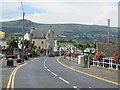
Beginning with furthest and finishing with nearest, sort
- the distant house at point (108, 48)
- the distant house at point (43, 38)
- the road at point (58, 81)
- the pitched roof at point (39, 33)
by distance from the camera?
the pitched roof at point (39, 33) → the distant house at point (43, 38) → the distant house at point (108, 48) → the road at point (58, 81)

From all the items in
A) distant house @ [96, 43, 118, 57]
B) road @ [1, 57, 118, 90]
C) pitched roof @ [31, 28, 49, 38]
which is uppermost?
pitched roof @ [31, 28, 49, 38]

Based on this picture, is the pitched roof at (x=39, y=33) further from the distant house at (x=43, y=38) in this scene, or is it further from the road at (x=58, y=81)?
the road at (x=58, y=81)

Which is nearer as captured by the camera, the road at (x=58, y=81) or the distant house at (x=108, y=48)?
the road at (x=58, y=81)

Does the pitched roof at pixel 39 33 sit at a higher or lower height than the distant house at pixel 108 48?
higher

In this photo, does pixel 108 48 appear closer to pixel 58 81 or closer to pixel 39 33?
pixel 58 81

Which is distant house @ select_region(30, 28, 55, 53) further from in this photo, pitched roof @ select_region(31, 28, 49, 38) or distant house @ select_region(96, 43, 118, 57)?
distant house @ select_region(96, 43, 118, 57)

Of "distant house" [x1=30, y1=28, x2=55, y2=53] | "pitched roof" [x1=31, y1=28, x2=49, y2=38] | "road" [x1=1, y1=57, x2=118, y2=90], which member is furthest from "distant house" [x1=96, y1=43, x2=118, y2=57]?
"pitched roof" [x1=31, y1=28, x2=49, y2=38]

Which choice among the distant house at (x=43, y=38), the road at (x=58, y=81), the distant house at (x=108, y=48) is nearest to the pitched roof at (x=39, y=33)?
the distant house at (x=43, y=38)

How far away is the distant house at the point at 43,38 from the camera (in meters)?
188

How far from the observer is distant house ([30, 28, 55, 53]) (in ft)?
618

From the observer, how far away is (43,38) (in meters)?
190

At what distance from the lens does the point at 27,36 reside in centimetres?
18850

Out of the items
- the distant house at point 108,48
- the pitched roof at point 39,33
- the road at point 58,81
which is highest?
the pitched roof at point 39,33

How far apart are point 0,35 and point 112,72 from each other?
41219 millimetres
